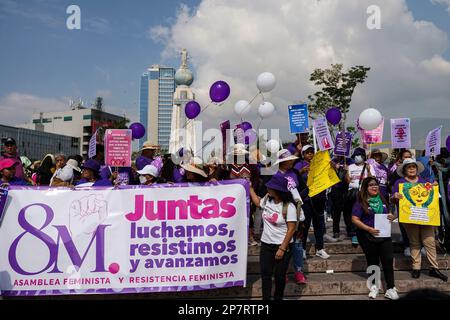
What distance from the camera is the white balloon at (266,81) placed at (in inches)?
369

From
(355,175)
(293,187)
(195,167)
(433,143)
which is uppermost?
(433,143)

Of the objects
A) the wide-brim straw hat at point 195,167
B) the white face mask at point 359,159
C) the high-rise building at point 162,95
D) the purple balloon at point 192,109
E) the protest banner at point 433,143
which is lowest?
the wide-brim straw hat at point 195,167

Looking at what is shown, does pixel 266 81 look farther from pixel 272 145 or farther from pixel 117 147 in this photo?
pixel 117 147

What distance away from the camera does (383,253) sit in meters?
4.80

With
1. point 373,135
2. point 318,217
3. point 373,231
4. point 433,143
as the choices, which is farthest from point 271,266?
point 373,135

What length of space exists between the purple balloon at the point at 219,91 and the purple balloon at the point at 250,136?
1.26 m

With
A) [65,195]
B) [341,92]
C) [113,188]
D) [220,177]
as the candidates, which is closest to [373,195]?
[220,177]

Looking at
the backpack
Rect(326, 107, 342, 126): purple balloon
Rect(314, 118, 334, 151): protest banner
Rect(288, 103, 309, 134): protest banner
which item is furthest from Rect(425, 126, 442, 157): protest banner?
the backpack

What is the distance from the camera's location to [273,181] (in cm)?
410

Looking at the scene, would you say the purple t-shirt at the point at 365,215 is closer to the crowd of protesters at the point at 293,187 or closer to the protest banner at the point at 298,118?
the crowd of protesters at the point at 293,187

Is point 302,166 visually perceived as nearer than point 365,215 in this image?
No

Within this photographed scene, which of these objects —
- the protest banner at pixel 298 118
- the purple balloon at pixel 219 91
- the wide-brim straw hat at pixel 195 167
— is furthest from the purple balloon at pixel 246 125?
the wide-brim straw hat at pixel 195 167

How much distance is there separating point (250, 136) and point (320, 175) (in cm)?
323

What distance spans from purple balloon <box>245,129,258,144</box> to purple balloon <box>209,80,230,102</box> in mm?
1256
